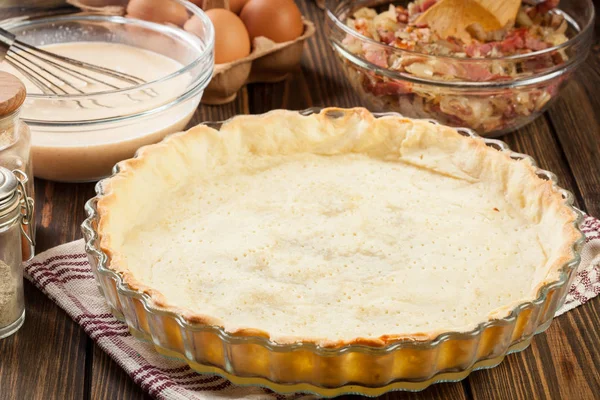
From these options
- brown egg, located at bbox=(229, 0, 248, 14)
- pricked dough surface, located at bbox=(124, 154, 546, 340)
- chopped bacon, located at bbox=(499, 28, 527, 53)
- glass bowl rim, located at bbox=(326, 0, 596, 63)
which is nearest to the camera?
pricked dough surface, located at bbox=(124, 154, 546, 340)

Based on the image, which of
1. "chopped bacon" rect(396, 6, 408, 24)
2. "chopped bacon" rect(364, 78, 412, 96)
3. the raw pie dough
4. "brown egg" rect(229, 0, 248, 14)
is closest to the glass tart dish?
the raw pie dough

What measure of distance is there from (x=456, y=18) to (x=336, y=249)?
109 cm

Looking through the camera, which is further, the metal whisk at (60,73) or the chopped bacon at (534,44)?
the chopped bacon at (534,44)

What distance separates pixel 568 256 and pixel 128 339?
0.87 metres

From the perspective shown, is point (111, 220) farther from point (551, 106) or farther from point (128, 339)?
point (551, 106)

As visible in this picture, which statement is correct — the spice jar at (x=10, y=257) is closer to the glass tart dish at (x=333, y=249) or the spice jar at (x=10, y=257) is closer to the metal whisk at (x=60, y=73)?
the glass tart dish at (x=333, y=249)

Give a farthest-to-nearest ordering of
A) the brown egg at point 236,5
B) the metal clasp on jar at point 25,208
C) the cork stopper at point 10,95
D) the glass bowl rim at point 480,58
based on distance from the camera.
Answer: the brown egg at point 236,5 < the glass bowl rim at point 480,58 < the metal clasp on jar at point 25,208 < the cork stopper at point 10,95

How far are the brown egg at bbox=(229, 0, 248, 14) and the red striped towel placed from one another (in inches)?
44.0

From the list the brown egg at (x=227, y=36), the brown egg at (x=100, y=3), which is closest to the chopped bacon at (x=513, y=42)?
the brown egg at (x=227, y=36)

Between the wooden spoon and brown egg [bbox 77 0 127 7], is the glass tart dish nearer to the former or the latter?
the wooden spoon

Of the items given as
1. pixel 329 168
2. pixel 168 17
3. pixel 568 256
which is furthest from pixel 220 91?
pixel 568 256

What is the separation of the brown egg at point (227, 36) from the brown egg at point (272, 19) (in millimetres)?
83

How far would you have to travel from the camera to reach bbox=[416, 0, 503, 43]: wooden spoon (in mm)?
2518

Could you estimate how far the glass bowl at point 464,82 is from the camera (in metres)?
2.31
